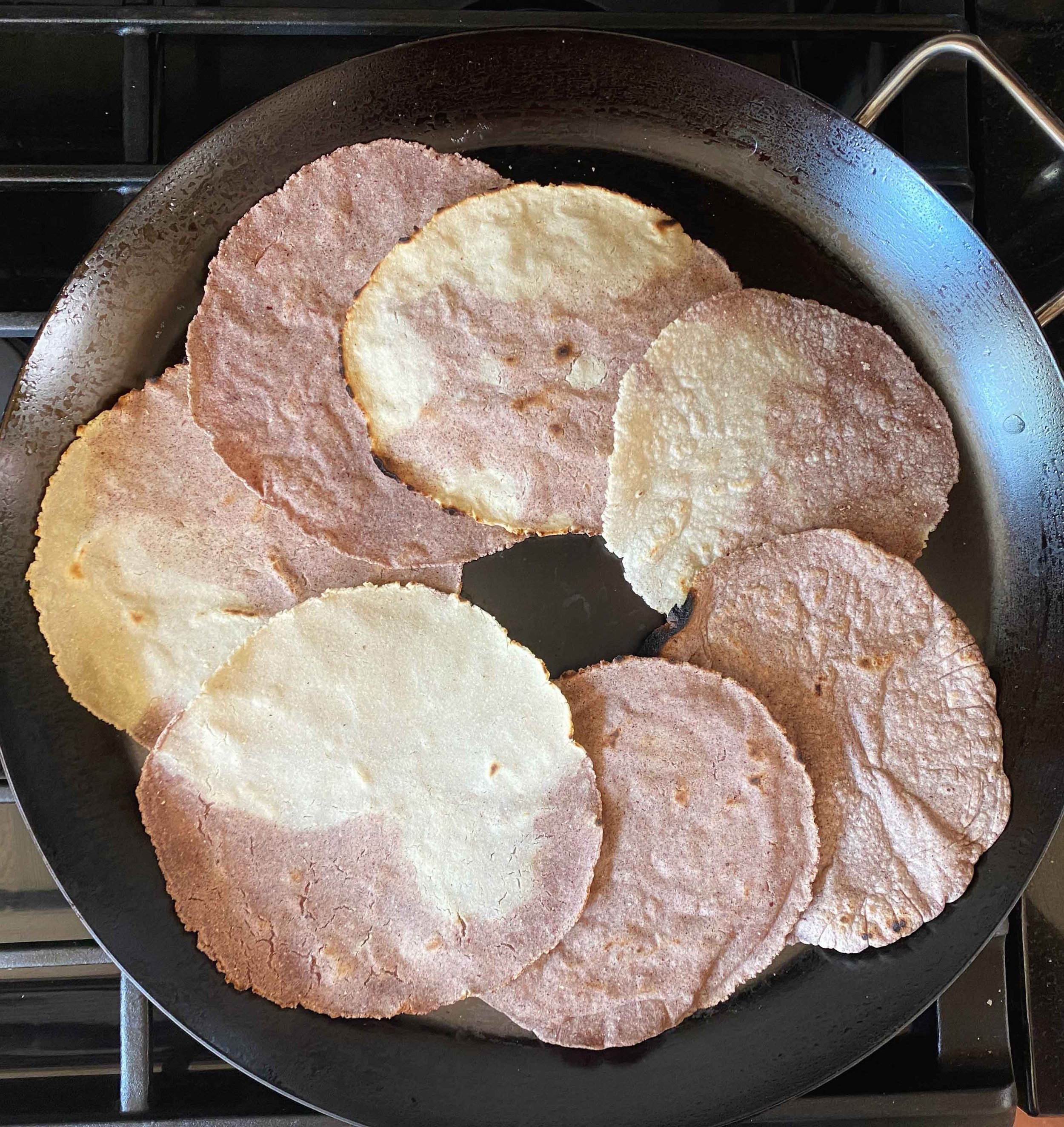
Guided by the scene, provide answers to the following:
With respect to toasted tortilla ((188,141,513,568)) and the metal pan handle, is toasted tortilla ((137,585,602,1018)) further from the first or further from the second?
the metal pan handle

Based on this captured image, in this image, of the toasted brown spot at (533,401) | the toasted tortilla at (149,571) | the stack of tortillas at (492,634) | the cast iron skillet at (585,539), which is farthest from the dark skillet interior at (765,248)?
the toasted tortilla at (149,571)

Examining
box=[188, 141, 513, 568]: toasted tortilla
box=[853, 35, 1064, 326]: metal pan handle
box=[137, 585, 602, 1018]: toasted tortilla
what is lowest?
box=[137, 585, 602, 1018]: toasted tortilla

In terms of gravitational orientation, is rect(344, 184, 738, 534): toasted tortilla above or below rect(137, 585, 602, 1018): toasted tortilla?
above

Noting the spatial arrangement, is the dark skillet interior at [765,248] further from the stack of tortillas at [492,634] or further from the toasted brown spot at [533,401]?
the toasted brown spot at [533,401]

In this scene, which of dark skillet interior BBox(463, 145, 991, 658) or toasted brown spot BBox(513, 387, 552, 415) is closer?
toasted brown spot BBox(513, 387, 552, 415)

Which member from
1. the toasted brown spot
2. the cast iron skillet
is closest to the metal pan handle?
the cast iron skillet

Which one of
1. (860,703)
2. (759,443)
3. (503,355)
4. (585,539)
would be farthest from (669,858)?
(503,355)

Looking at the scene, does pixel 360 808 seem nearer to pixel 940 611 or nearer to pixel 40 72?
pixel 940 611
